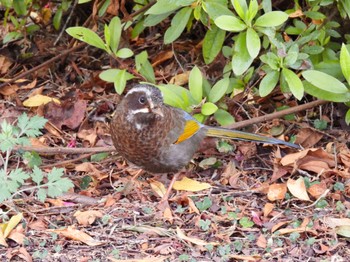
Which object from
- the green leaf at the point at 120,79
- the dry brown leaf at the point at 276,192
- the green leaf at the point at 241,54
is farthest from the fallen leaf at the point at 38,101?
the dry brown leaf at the point at 276,192

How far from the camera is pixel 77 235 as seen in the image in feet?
15.8

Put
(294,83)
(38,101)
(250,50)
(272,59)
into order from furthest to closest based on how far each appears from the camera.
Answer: (38,101) → (272,59) → (294,83) → (250,50)

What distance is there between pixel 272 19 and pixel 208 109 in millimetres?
858

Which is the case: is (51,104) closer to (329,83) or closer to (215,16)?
(215,16)

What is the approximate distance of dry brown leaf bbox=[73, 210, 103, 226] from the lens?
5.00 m

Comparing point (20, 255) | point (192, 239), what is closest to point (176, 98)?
point (192, 239)

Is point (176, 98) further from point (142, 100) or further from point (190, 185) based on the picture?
point (190, 185)

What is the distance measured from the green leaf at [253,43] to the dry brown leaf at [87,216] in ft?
4.56

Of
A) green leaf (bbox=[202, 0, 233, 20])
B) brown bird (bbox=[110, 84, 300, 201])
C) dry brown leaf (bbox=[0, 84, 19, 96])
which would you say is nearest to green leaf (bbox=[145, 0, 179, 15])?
green leaf (bbox=[202, 0, 233, 20])

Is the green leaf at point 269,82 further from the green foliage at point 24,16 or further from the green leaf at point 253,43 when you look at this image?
the green foliage at point 24,16

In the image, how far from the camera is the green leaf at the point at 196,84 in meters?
5.61

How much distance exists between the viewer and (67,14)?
23.1 ft

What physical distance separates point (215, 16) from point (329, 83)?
0.86m

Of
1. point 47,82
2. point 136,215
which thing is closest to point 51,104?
point 47,82
